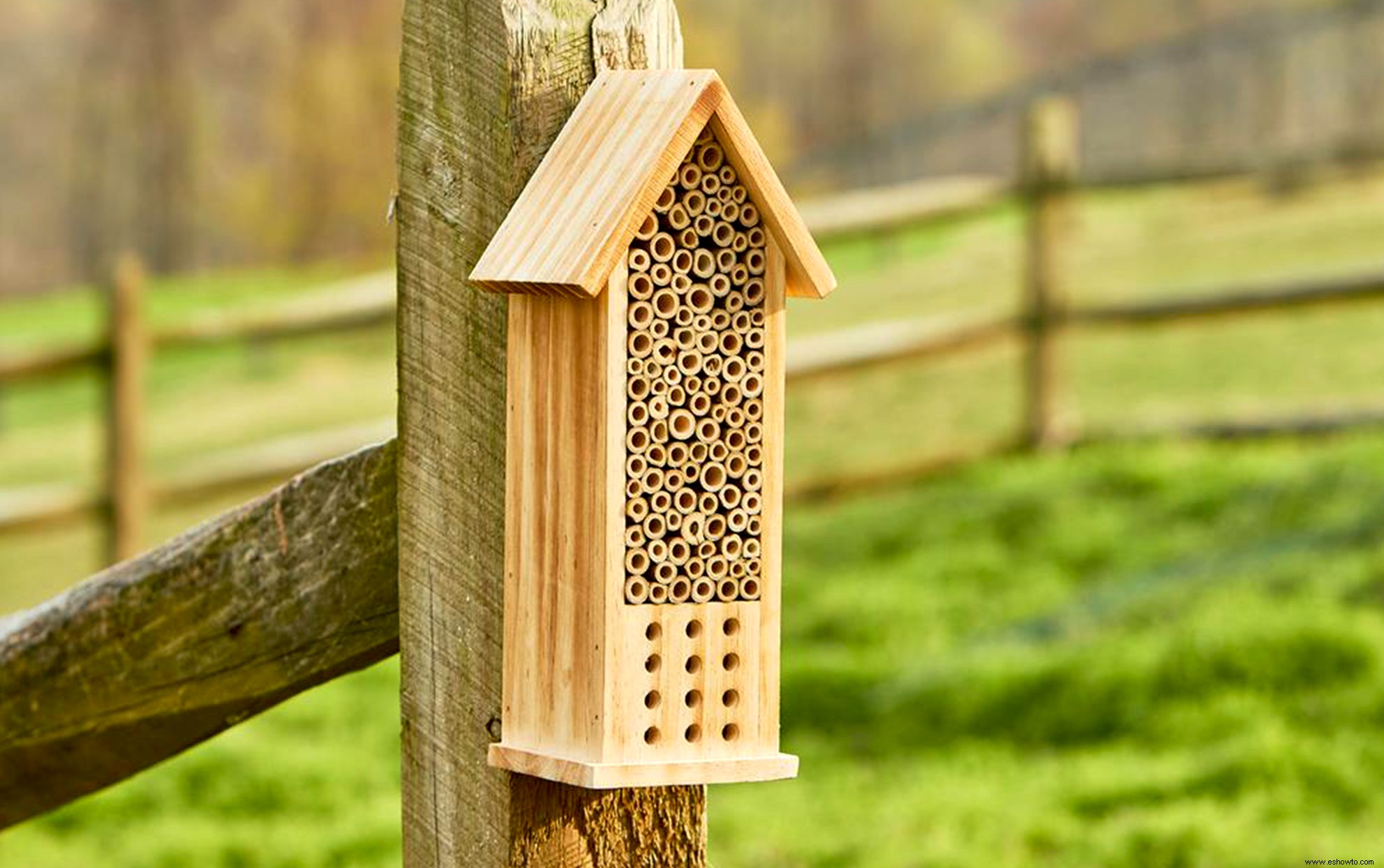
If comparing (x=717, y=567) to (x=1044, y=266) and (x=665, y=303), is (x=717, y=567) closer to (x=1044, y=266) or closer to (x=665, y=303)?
(x=665, y=303)

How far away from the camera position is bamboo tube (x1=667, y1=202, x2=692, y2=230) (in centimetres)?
147

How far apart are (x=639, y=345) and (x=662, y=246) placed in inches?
3.3

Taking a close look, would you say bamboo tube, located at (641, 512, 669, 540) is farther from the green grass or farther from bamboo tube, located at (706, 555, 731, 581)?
the green grass

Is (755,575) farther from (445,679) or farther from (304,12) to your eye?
(304,12)

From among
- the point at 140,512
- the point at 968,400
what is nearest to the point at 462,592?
the point at 140,512

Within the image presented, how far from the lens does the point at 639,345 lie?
1.46 meters

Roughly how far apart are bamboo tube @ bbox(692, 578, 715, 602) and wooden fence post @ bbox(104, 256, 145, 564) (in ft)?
21.0

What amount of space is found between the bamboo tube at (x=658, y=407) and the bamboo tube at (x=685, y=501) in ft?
0.22

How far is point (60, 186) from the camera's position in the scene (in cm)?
3434

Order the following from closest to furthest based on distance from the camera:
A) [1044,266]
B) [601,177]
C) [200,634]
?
[601,177] → [200,634] → [1044,266]

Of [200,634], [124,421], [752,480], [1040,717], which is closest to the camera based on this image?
[752,480]

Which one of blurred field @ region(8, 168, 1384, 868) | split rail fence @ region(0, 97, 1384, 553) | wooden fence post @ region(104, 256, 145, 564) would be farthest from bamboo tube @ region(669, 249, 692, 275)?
wooden fence post @ region(104, 256, 145, 564)

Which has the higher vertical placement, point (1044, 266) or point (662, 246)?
point (1044, 266)

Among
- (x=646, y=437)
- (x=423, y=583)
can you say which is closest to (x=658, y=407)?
(x=646, y=437)
